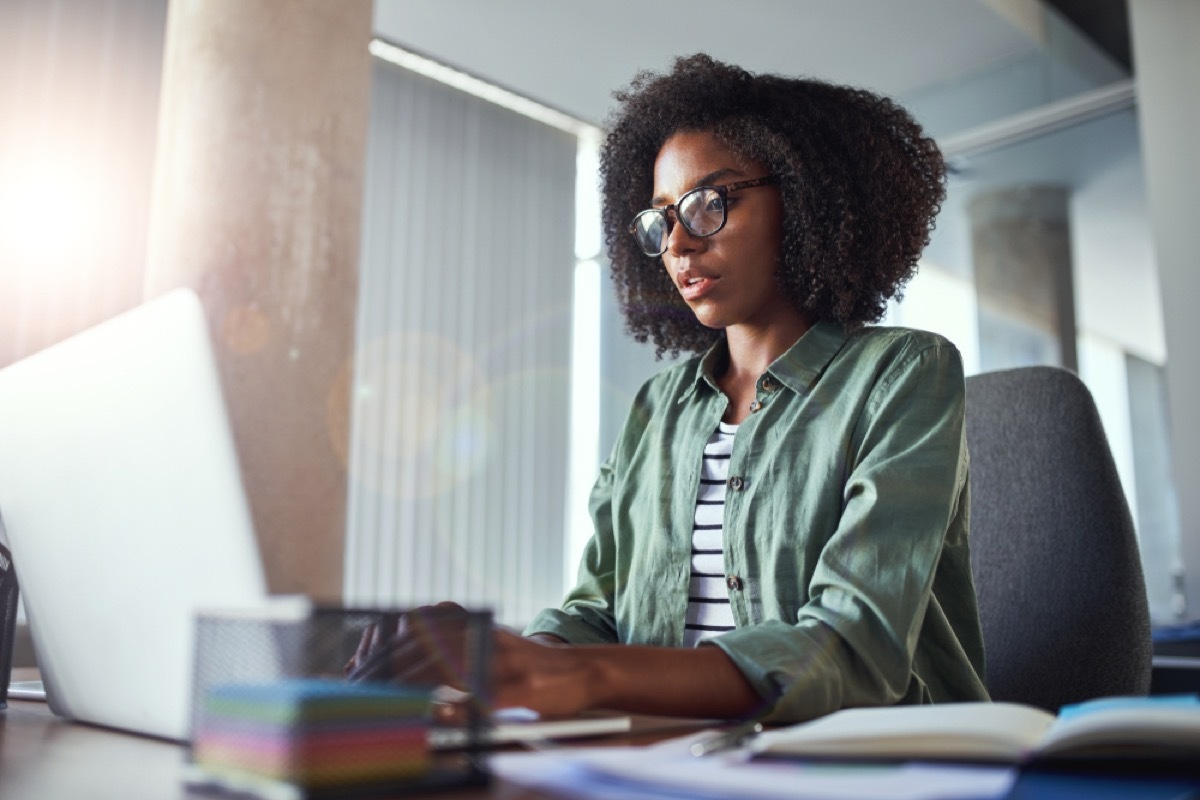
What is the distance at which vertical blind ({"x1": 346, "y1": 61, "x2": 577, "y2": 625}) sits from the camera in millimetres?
3725

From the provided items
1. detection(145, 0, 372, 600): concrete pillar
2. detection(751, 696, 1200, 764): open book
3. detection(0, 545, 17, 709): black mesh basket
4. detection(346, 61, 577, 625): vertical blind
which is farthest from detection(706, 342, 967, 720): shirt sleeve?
detection(346, 61, 577, 625): vertical blind

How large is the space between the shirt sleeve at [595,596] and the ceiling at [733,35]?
2.26 m

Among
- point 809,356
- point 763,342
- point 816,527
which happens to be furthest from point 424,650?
point 763,342

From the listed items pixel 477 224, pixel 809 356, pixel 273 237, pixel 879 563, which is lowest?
pixel 879 563

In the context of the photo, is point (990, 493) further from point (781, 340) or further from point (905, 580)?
point (905, 580)

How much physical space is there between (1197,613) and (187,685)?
2871 millimetres

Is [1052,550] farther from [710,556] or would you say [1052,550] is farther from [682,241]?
[682,241]

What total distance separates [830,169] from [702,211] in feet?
0.65

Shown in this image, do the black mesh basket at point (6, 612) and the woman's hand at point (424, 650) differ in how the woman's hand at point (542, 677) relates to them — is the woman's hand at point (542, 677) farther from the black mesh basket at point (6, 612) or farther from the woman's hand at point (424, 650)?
the black mesh basket at point (6, 612)

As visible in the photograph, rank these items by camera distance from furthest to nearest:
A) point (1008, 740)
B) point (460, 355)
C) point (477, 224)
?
point (477, 224), point (460, 355), point (1008, 740)

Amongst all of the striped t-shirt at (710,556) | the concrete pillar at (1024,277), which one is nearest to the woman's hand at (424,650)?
the striped t-shirt at (710,556)

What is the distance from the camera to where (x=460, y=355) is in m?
4.04

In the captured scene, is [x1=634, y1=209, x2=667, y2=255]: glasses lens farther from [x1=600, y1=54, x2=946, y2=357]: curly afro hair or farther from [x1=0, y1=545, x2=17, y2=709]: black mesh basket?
[x1=0, y1=545, x2=17, y2=709]: black mesh basket

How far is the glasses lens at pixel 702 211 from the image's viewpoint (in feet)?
4.23
